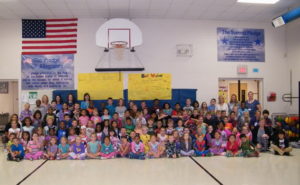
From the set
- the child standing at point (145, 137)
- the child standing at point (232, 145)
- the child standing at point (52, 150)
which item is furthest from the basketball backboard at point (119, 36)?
the child standing at point (232, 145)

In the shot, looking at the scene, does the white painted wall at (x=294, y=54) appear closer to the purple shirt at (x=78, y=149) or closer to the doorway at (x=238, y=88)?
the doorway at (x=238, y=88)

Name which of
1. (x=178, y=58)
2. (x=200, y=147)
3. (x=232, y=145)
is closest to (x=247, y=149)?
(x=232, y=145)

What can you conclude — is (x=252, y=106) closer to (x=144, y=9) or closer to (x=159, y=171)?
(x=159, y=171)

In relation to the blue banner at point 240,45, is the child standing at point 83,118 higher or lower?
lower

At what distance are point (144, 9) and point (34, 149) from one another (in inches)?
178

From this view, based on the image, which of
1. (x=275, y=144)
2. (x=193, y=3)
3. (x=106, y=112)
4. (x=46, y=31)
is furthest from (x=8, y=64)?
(x=275, y=144)

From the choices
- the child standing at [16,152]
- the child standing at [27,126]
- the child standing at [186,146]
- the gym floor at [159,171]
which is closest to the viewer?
the gym floor at [159,171]

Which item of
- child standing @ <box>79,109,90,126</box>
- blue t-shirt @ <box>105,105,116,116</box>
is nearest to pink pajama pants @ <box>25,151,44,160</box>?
child standing @ <box>79,109,90,126</box>

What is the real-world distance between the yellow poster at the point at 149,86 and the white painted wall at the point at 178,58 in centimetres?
19

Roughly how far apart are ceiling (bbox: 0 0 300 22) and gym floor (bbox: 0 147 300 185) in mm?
3902

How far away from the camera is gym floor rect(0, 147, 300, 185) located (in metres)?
3.50

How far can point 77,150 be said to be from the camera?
4941 millimetres

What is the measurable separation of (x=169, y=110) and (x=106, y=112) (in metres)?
1.80

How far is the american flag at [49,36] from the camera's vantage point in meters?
6.85
